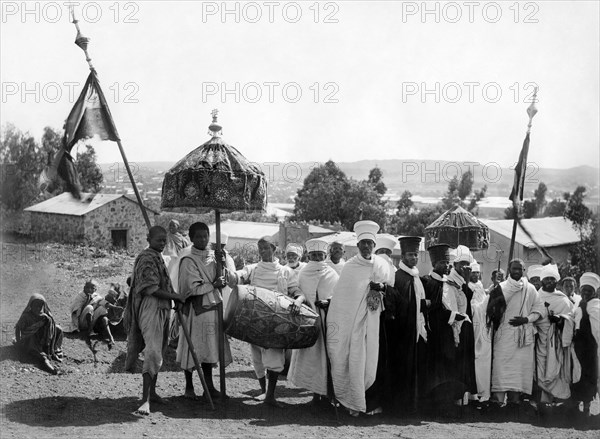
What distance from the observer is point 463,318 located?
839 cm

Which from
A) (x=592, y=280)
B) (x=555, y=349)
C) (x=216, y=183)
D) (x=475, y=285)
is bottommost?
(x=555, y=349)

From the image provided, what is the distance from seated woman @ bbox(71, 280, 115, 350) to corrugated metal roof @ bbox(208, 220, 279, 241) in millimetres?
29343

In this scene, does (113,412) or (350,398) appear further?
(350,398)

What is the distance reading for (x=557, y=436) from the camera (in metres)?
7.62

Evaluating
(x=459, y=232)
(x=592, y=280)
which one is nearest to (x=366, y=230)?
(x=592, y=280)

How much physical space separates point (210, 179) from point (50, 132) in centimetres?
3355

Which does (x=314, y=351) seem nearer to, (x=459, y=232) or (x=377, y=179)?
(x=459, y=232)

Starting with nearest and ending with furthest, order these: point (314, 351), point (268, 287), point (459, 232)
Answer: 1. point (314, 351)
2. point (268, 287)
3. point (459, 232)

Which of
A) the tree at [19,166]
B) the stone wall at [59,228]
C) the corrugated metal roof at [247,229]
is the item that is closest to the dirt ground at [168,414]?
the stone wall at [59,228]

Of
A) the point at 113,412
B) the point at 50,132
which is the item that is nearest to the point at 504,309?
the point at 113,412

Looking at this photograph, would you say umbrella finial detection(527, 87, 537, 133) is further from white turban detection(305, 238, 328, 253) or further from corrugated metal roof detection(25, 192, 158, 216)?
corrugated metal roof detection(25, 192, 158, 216)

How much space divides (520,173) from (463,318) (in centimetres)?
382

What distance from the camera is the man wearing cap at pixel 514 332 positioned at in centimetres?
891

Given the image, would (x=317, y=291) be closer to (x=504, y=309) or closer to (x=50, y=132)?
(x=504, y=309)
